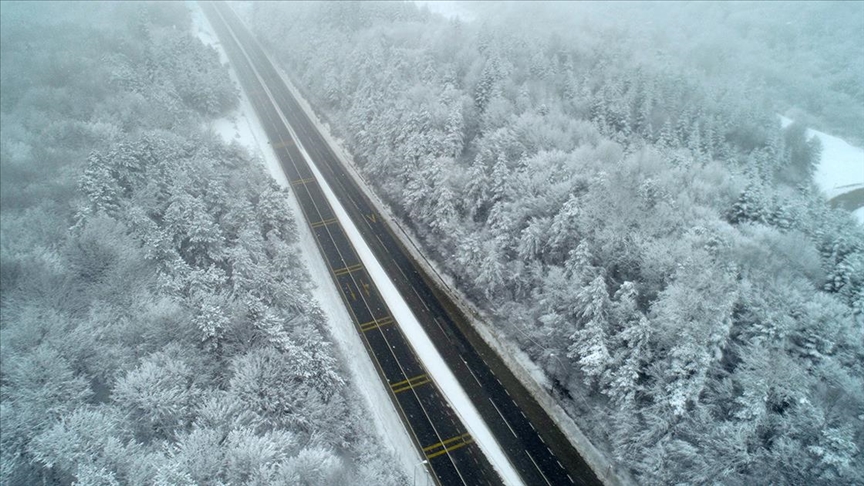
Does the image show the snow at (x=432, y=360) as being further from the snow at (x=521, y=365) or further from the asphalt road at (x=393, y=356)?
Answer: the snow at (x=521, y=365)

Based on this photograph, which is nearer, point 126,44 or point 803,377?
point 803,377

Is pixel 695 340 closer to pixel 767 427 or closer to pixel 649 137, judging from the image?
pixel 767 427

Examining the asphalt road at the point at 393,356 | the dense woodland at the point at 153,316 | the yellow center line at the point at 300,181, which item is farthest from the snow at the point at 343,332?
the yellow center line at the point at 300,181

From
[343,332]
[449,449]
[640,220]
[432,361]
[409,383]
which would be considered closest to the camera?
[449,449]

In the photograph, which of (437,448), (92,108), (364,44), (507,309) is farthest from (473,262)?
(92,108)

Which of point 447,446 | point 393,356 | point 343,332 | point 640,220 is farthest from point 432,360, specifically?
point 640,220

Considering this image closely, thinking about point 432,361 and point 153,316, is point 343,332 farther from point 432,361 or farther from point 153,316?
point 153,316
